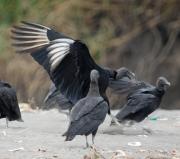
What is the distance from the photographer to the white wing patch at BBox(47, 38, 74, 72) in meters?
9.21

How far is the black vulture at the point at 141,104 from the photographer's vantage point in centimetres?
991

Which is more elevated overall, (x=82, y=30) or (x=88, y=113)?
(x=88, y=113)

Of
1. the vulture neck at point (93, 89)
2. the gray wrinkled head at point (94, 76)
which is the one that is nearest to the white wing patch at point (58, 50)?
the gray wrinkled head at point (94, 76)

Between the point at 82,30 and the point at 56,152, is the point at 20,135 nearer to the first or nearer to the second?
the point at 56,152

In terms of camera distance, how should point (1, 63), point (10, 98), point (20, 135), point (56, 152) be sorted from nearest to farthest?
point (56, 152)
point (20, 135)
point (10, 98)
point (1, 63)

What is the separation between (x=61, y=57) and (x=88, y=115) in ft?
3.31

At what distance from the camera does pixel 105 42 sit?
16.6 metres

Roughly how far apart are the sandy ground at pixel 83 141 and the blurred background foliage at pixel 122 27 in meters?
5.24

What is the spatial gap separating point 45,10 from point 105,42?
1167 mm

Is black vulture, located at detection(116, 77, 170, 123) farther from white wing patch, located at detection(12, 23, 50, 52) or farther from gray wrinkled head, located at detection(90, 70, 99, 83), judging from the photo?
white wing patch, located at detection(12, 23, 50, 52)

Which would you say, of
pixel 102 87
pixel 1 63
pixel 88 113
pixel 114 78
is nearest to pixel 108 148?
pixel 88 113

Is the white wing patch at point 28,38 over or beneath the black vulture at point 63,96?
over

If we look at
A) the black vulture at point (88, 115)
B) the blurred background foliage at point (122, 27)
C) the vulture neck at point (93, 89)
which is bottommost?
the blurred background foliage at point (122, 27)

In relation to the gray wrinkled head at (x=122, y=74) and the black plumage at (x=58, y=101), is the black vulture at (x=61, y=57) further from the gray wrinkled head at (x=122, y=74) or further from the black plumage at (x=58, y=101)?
the black plumage at (x=58, y=101)
